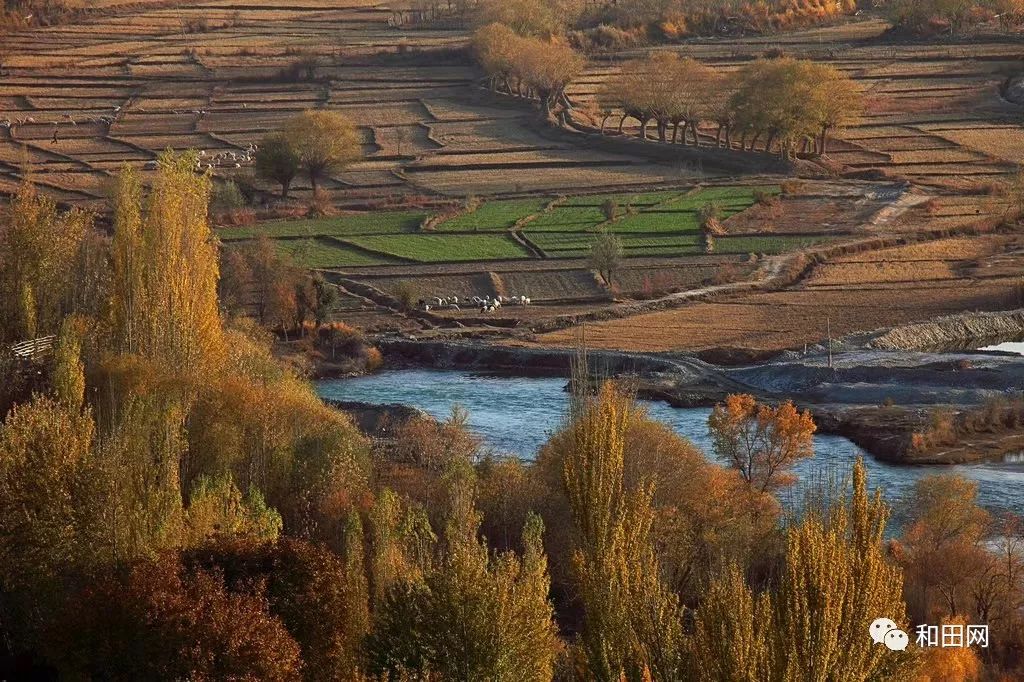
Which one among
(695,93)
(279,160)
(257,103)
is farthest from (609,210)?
(257,103)

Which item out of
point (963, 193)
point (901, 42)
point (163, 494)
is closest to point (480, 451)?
point (163, 494)

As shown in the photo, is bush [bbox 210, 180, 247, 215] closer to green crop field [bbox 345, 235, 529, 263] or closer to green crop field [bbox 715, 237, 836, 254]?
green crop field [bbox 345, 235, 529, 263]

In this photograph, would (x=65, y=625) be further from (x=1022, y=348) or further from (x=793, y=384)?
(x=1022, y=348)

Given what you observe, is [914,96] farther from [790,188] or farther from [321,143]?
[321,143]

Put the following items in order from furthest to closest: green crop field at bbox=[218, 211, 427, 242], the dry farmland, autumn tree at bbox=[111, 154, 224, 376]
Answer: green crop field at bbox=[218, 211, 427, 242]
the dry farmland
autumn tree at bbox=[111, 154, 224, 376]

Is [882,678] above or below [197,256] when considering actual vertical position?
below

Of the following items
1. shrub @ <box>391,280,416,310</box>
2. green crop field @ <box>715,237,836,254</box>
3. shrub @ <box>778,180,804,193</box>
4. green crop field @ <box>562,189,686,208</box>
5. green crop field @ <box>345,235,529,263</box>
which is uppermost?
shrub @ <box>778,180,804,193</box>

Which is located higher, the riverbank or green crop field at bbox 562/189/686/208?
green crop field at bbox 562/189/686/208

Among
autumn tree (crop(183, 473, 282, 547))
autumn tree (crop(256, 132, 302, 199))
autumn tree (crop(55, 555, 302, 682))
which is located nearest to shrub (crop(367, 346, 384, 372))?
autumn tree (crop(183, 473, 282, 547))
